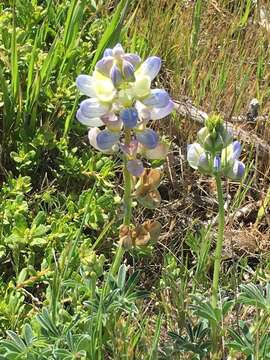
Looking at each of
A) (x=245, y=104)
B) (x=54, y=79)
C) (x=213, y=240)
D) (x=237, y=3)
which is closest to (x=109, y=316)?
(x=213, y=240)

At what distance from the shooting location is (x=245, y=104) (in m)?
2.77

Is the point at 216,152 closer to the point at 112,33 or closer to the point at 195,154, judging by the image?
the point at 195,154

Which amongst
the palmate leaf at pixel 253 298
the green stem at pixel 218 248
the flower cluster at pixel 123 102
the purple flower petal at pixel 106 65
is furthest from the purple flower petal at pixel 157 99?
the palmate leaf at pixel 253 298

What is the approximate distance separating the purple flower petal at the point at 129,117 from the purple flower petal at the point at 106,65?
103 mm

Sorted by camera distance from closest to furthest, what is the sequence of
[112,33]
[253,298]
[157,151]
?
1. [157,151]
2. [253,298]
3. [112,33]

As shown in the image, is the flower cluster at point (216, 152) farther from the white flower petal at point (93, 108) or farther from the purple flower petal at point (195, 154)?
the white flower petal at point (93, 108)

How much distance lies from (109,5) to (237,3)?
0.61 m

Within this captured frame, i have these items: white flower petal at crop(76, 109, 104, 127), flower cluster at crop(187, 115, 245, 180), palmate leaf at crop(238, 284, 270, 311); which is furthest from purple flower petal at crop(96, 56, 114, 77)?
palmate leaf at crop(238, 284, 270, 311)

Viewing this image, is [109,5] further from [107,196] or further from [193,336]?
[193,336]

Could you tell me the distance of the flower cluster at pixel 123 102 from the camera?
5.40 ft

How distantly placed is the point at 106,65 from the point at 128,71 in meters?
0.06

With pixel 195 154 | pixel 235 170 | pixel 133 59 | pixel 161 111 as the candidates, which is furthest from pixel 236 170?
pixel 133 59

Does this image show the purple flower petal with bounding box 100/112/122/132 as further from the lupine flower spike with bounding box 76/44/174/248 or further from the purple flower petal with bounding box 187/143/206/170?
the purple flower petal with bounding box 187/143/206/170

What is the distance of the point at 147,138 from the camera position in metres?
1.67
